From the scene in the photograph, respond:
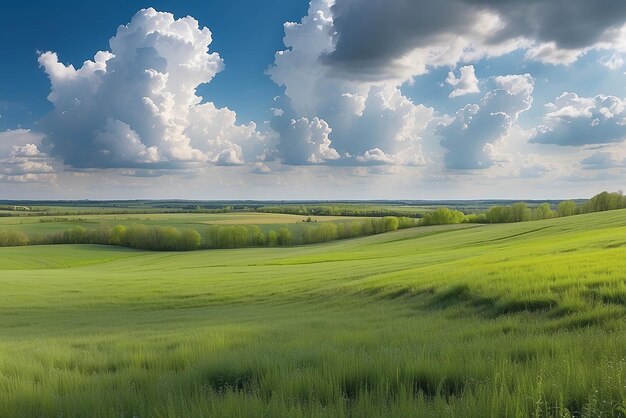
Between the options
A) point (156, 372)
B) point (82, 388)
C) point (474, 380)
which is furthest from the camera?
Answer: point (156, 372)

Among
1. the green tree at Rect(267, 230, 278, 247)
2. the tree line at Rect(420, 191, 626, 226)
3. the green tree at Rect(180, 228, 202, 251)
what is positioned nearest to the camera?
the tree line at Rect(420, 191, 626, 226)

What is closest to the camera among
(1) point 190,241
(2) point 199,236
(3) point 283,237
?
(1) point 190,241

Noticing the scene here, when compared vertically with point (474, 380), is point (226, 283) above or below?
below

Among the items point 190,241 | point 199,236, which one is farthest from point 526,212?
point 190,241

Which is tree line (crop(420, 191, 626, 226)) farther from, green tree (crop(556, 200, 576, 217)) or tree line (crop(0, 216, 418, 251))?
tree line (crop(0, 216, 418, 251))

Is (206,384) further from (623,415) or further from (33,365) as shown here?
(623,415)

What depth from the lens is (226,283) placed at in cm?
2969

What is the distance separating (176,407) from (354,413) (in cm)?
156

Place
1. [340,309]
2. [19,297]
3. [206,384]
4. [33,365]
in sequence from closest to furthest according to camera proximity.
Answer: [206,384] → [33,365] → [340,309] → [19,297]

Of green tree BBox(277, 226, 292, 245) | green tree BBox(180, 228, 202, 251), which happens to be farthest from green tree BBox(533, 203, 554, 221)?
green tree BBox(180, 228, 202, 251)

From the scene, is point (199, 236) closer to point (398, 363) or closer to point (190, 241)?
point (190, 241)

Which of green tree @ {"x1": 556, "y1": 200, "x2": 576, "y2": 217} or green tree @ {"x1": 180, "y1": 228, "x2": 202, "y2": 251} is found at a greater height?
green tree @ {"x1": 556, "y1": 200, "x2": 576, "y2": 217}

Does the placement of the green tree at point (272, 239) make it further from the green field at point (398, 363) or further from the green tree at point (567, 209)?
the green field at point (398, 363)

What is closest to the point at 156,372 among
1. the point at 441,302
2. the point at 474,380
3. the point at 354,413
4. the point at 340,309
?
the point at 354,413
